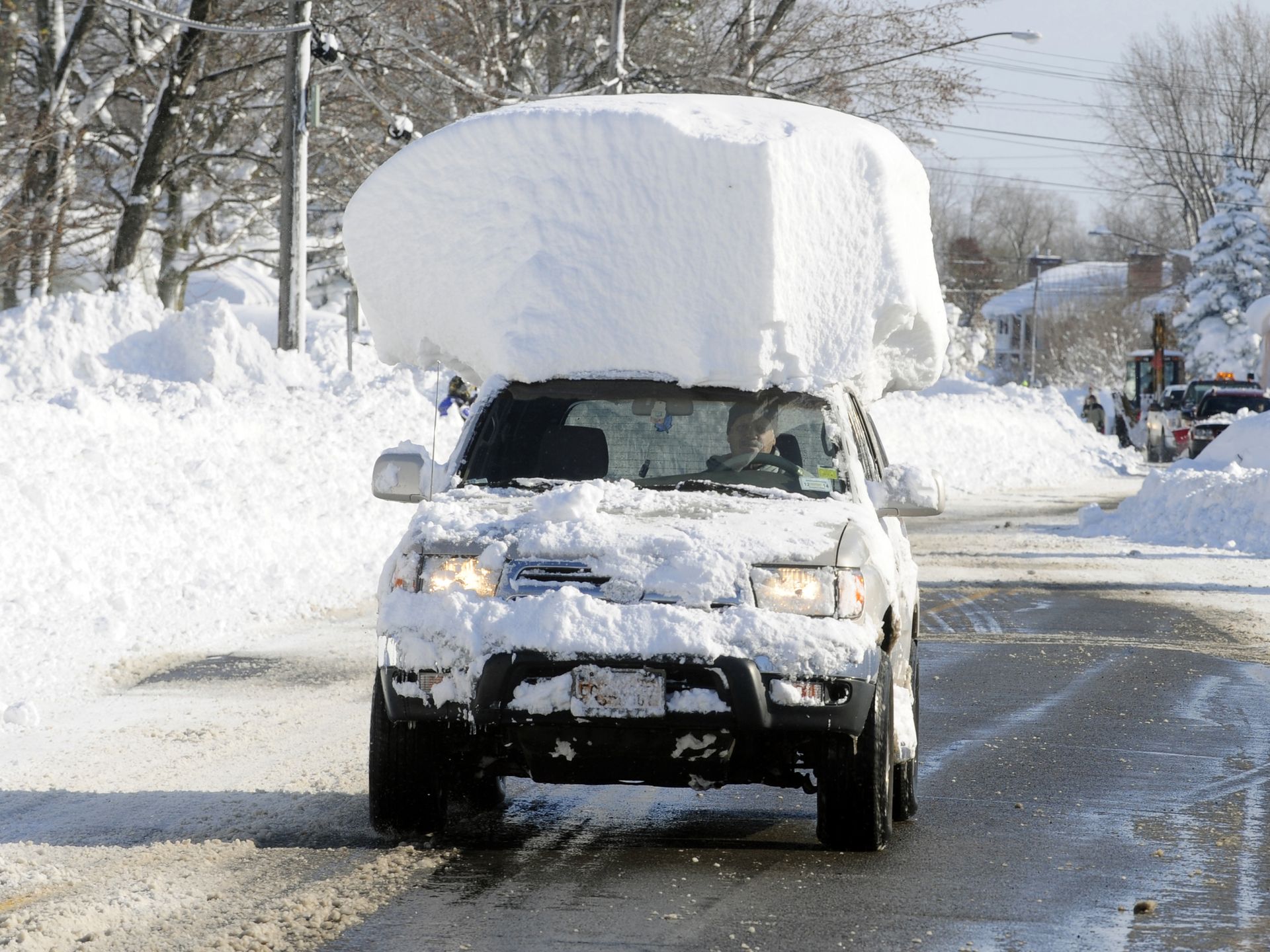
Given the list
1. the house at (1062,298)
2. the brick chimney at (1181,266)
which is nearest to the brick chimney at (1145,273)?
the house at (1062,298)

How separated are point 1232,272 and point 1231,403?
113ft

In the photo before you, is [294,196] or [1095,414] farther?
[1095,414]

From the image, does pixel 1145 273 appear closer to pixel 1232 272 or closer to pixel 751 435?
pixel 1232 272

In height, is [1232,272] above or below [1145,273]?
below

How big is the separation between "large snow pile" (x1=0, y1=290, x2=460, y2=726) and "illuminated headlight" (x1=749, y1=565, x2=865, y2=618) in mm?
4344

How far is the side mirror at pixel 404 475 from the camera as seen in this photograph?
22.2 feet

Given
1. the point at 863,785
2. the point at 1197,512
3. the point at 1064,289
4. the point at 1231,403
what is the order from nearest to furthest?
the point at 863,785 < the point at 1197,512 < the point at 1231,403 < the point at 1064,289

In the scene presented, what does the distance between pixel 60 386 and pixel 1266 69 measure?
67.2 meters

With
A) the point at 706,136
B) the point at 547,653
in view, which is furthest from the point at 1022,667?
the point at 547,653

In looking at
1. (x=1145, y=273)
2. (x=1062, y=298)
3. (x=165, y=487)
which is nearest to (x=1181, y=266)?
(x=1145, y=273)

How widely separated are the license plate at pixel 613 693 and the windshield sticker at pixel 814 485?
1333mm

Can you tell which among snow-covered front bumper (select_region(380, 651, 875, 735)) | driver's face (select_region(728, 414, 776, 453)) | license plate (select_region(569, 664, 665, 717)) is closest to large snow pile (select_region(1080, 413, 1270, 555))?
driver's face (select_region(728, 414, 776, 453))

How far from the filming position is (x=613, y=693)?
5.59 m

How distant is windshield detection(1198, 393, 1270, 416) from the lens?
40.5 m
